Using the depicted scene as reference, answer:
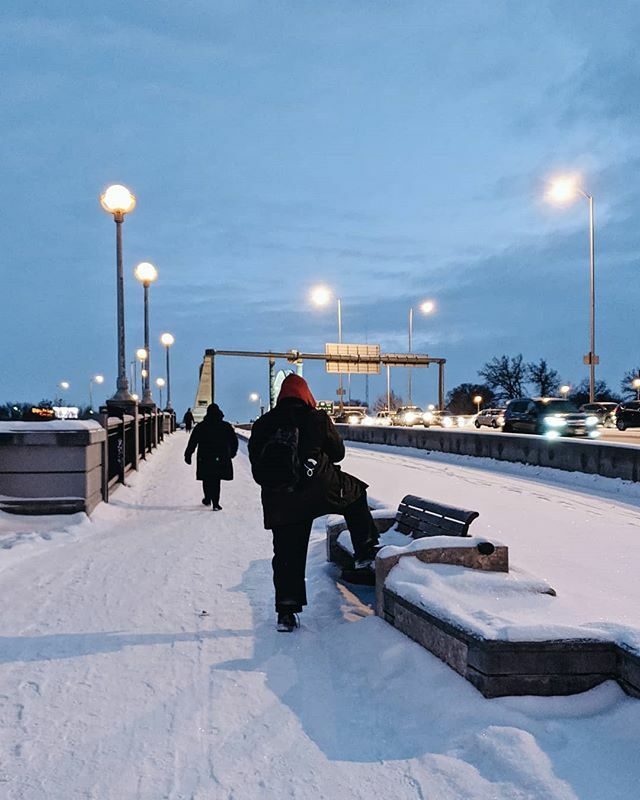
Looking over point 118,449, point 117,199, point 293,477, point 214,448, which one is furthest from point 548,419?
point 293,477

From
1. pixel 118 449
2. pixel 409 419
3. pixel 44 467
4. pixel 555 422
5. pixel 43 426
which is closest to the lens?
A: pixel 44 467

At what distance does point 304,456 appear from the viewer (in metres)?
4.80

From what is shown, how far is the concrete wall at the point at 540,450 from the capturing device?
1304 cm

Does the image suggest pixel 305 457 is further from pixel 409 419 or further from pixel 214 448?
pixel 409 419

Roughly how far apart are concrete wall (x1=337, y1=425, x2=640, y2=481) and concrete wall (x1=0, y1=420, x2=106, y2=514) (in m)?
9.84

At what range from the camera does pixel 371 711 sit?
11.7 feet

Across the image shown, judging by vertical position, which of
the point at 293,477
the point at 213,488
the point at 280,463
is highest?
the point at 280,463

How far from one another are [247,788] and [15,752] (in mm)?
1166

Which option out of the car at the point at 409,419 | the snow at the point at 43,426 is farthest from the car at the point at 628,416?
the snow at the point at 43,426

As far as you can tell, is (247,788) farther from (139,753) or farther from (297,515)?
(297,515)

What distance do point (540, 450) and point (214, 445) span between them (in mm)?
9214

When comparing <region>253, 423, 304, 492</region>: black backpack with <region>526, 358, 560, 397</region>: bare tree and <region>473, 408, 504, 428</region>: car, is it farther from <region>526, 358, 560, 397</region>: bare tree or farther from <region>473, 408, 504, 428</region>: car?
<region>526, 358, 560, 397</region>: bare tree

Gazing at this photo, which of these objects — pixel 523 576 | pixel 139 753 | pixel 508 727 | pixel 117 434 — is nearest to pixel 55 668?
pixel 139 753

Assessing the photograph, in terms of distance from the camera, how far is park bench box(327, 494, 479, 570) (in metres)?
5.15
